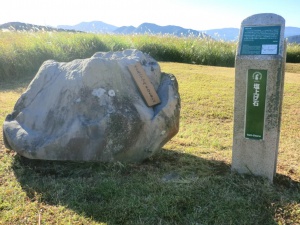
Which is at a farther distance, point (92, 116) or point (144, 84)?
point (144, 84)

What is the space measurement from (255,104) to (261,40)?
0.61 metres

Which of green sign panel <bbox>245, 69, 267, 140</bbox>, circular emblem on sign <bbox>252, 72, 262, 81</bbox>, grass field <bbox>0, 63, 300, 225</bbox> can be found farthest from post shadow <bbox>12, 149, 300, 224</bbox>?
circular emblem on sign <bbox>252, 72, 262, 81</bbox>

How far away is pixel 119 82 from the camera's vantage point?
4.11 m

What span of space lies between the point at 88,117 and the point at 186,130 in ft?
7.01

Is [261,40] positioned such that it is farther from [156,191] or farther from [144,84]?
[156,191]

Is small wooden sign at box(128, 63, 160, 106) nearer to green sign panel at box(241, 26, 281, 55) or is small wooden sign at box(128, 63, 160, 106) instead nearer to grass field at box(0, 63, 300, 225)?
grass field at box(0, 63, 300, 225)

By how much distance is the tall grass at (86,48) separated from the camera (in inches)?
402

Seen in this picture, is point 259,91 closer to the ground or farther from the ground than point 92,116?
farther from the ground

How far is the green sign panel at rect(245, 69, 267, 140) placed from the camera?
138 inches

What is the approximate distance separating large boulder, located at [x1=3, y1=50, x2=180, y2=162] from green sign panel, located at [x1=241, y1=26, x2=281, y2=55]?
108 centimetres

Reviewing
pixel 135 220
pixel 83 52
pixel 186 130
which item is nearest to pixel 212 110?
pixel 186 130

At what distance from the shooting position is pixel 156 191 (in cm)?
349

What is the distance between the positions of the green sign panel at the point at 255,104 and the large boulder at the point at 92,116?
91 cm

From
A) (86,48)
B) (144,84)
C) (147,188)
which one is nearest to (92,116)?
(144,84)
